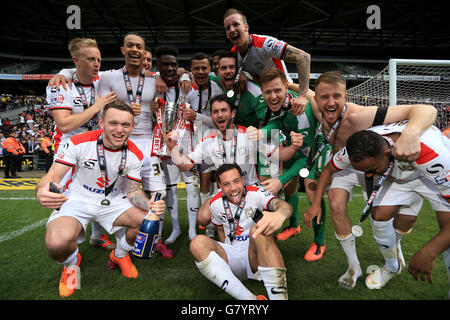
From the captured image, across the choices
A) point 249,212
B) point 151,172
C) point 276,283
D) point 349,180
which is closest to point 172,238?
point 151,172

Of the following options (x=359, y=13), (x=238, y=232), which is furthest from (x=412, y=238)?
(x=359, y=13)

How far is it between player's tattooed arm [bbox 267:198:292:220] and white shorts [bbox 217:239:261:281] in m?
0.48

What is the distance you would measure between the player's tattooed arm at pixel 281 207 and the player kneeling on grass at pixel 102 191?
102 cm

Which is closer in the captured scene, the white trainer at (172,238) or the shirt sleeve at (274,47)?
the shirt sleeve at (274,47)

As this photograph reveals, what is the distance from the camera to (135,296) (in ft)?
8.00

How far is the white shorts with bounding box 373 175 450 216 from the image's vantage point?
7.46ft

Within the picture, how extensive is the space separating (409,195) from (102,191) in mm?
3046

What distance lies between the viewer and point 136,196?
2893 millimetres

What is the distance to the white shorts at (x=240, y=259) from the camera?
2422 mm

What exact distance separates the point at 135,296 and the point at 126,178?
121cm

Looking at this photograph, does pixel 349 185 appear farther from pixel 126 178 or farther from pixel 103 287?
pixel 103 287

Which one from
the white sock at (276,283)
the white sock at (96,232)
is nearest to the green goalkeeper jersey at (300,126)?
the white sock at (276,283)

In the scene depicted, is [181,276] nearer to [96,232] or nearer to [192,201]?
[192,201]

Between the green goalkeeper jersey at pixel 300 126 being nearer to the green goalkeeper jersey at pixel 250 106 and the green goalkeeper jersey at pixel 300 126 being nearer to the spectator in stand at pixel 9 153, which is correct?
the green goalkeeper jersey at pixel 250 106
